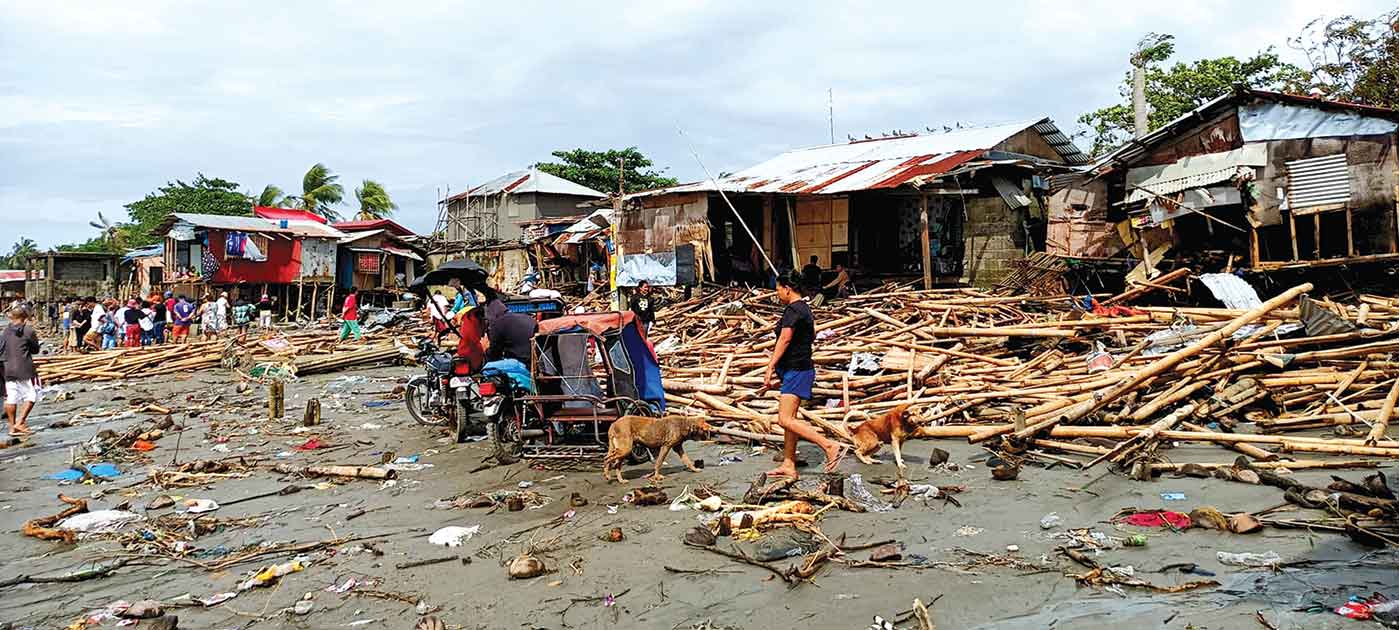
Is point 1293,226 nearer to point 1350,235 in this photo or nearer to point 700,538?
point 1350,235

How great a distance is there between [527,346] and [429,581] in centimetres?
402

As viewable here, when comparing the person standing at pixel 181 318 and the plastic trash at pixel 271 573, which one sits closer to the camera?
the plastic trash at pixel 271 573

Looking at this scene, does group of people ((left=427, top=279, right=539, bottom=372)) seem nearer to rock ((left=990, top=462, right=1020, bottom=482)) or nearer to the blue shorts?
the blue shorts

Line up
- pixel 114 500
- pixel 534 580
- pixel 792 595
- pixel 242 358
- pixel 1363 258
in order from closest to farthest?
pixel 792 595, pixel 534 580, pixel 114 500, pixel 1363 258, pixel 242 358

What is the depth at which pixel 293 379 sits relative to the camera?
51.0ft

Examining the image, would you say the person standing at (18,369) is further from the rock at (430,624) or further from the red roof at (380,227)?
the red roof at (380,227)

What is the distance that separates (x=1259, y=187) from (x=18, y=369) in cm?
1814

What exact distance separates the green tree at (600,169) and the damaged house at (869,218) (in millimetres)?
24990

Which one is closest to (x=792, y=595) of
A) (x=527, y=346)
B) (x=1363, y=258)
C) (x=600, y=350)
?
(x=600, y=350)

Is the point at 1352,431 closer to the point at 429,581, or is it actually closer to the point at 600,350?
the point at 600,350

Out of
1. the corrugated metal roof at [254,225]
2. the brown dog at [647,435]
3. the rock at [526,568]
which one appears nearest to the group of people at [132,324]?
the corrugated metal roof at [254,225]

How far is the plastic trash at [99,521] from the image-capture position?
6.14 metres

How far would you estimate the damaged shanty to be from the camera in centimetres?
1352

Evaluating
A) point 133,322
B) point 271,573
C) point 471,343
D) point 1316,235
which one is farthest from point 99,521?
point 133,322
